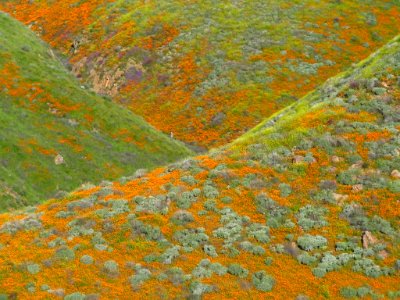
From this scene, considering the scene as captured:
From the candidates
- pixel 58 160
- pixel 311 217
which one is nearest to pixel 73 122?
pixel 58 160

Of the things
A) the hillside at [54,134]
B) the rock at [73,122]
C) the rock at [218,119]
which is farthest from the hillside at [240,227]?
the rock at [218,119]

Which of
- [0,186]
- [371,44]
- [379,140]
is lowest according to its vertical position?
[371,44]

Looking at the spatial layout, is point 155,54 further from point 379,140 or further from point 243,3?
point 379,140

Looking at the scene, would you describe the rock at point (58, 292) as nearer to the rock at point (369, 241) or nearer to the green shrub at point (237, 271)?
the green shrub at point (237, 271)

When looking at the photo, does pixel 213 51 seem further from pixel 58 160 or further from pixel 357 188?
pixel 357 188

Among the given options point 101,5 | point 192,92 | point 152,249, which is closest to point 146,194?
point 152,249

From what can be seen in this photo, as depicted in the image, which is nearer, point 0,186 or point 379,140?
point 379,140

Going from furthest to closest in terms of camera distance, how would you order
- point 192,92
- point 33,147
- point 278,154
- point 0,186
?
point 192,92
point 33,147
point 0,186
point 278,154
